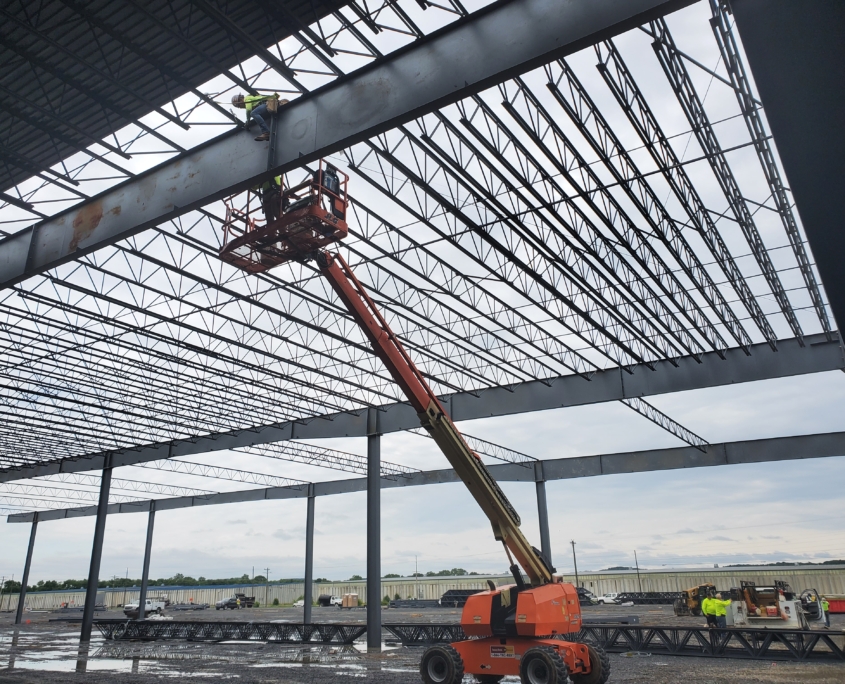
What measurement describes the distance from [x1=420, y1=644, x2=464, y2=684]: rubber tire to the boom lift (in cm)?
2

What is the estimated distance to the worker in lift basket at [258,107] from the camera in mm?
12641

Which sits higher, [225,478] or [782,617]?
[225,478]

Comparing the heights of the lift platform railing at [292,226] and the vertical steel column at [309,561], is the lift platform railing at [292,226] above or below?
above

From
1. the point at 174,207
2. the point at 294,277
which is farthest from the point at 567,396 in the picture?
the point at 174,207

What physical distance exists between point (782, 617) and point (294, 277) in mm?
22728

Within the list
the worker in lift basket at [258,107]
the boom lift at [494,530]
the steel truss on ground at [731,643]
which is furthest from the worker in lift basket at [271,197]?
the steel truss on ground at [731,643]

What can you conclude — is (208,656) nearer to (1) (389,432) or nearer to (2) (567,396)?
(1) (389,432)

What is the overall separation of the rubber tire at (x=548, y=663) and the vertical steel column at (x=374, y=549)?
48.0 feet

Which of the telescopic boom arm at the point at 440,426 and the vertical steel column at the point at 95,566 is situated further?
the vertical steel column at the point at 95,566

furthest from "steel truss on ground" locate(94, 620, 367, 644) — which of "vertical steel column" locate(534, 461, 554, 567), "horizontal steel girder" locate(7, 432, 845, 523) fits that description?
"horizontal steel girder" locate(7, 432, 845, 523)

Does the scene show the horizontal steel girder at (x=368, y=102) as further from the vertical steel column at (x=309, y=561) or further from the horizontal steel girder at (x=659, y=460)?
the vertical steel column at (x=309, y=561)

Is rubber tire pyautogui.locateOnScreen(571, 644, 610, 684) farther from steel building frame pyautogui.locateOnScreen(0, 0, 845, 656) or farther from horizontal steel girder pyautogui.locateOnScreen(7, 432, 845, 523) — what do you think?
horizontal steel girder pyautogui.locateOnScreen(7, 432, 845, 523)

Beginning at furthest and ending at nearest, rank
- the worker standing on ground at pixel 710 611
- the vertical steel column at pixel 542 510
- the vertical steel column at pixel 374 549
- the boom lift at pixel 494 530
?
the vertical steel column at pixel 542 510 → the vertical steel column at pixel 374 549 → the worker standing on ground at pixel 710 611 → the boom lift at pixel 494 530

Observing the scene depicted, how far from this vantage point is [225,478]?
46406 mm
